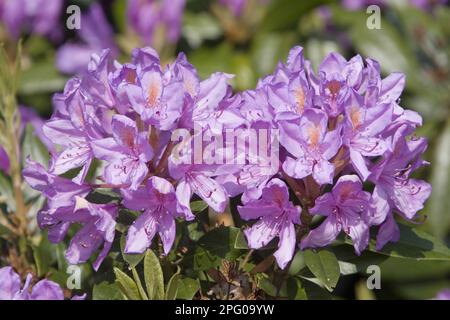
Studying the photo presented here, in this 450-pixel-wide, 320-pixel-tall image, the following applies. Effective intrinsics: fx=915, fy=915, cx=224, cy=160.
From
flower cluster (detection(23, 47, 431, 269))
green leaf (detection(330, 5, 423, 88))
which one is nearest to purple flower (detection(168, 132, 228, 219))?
flower cluster (detection(23, 47, 431, 269))

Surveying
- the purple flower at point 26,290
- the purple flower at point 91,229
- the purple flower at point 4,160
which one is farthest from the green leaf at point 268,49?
the purple flower at point 26,290

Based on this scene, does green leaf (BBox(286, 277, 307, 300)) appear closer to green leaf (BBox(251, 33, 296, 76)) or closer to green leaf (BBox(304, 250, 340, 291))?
green leaf (BBox(304, 250, 340, 291))

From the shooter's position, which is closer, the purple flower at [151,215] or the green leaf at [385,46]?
the purple flower at [151,215]

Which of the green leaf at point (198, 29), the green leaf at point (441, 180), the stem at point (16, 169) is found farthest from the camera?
the green leaf at point (198, 29)

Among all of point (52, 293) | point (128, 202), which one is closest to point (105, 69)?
point (128, 202)

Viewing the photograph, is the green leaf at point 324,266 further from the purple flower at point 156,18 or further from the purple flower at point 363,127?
the purple flower at point 156,18

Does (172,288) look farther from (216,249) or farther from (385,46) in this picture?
(385,46)
